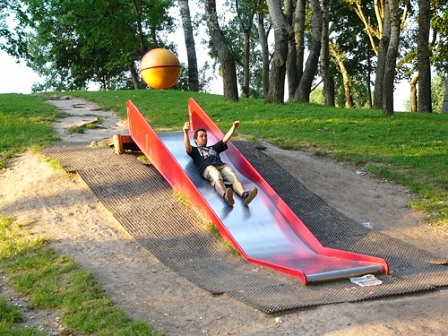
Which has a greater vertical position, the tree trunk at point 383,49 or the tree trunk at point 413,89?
the tree trunk at point 383,49

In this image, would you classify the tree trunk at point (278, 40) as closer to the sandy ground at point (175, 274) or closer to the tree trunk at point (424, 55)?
the tree trunk at point (424, 55)

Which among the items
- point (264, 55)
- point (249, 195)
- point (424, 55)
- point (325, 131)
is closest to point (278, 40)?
point (325, 131)

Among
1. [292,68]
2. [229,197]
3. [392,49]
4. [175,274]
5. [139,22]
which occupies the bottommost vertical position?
[175,274]

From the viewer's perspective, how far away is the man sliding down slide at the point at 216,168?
8141mm

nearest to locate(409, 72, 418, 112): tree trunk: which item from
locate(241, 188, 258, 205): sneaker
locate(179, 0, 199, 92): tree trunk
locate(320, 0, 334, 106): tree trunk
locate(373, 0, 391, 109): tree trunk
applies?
locate(320, 0, 334, 106): tree trunk

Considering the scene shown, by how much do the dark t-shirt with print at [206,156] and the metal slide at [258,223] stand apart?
0.16m

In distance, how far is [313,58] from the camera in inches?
706

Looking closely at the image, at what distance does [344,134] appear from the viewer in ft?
44.8

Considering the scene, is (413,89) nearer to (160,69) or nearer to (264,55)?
(264,55)

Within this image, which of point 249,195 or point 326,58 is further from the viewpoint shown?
point 326,58

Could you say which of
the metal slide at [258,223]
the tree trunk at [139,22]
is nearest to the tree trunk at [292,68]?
the tree trunk at [139,22]

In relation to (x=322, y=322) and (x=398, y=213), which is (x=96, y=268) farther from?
(x=398, y=213)

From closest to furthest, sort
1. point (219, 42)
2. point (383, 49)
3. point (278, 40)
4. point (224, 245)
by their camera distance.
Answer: point (224, 245) < point (278, 40) < point (219, 42) < point (383, 49)

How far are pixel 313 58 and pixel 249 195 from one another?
10.9 metres
